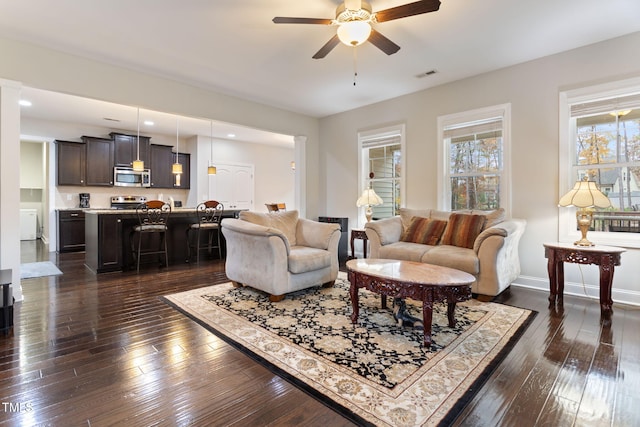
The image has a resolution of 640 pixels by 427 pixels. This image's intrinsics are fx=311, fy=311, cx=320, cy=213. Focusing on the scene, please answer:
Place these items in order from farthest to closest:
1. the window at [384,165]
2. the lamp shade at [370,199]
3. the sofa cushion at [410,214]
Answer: the window at [384,165]
the lamp shade at [370,199]
the sofa cushion at [410,214]

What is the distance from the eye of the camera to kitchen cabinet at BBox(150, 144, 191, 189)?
7680 mm

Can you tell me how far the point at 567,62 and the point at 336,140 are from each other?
3594mm

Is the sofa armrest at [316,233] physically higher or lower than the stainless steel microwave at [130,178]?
lower

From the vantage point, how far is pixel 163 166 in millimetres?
7832

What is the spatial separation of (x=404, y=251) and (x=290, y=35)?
267 cm

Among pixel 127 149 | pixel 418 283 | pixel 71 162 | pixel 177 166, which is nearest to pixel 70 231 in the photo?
pixel 71 162

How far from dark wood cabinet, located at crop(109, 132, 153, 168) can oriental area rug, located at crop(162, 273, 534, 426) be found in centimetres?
530

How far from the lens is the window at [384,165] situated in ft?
17.1

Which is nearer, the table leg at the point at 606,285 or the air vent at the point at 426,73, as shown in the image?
the table leg at the point at 606,285

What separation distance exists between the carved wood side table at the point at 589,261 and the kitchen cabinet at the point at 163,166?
786 centimetres

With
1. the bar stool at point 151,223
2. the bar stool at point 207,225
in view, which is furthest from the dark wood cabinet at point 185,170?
the bar stool at point 151,223

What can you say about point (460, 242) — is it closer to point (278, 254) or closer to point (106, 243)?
point (278, 254)

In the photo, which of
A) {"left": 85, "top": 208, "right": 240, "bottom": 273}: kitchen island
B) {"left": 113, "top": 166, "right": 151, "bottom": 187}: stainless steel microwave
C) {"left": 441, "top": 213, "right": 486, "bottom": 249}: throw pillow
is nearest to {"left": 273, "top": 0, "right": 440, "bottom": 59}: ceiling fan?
{"left": 441, "top": 213, "right": 486, "bottom": 249}: throw pillow

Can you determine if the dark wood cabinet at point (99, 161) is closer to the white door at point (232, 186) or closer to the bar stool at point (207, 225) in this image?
the white door at point (232, 186)
